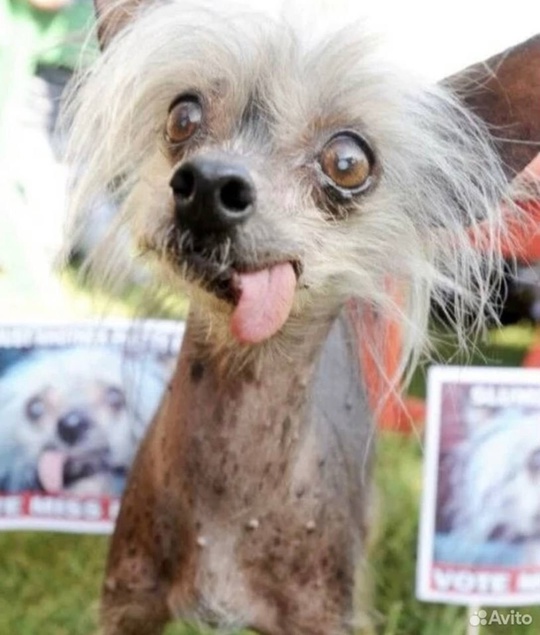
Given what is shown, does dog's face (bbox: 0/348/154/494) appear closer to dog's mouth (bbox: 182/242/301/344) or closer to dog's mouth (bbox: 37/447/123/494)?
dog's mouth (bbox: 37/447/123/494)

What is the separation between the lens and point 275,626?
80 cm

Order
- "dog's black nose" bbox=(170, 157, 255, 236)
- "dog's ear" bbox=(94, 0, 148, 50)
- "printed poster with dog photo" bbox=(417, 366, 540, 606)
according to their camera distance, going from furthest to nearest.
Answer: "printed poster with dog photo" bbox=(417, 366, 540, 606) < "dog's ear" bbox=(94, 0, 148, 50) < "dog's black nose" bbox=(170, 157, 255, 236)

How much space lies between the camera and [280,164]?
648 millimetres

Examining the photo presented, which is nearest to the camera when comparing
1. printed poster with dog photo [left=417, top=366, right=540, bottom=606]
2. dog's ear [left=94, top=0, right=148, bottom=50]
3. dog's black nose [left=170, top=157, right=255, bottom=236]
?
dog's black nose [left=170, top=157, right=255, bottom=236]

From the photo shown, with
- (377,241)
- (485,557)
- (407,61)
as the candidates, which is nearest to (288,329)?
(377,241)

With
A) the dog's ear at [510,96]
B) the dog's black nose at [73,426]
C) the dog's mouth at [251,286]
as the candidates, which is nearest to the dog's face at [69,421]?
the dog's black nose at [73,426]

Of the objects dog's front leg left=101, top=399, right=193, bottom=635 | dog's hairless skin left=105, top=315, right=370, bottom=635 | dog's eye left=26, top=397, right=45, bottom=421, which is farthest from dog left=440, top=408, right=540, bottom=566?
dog's eye left=26, top=397, right=45, bottom=421

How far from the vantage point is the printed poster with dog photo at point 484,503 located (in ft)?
2.88

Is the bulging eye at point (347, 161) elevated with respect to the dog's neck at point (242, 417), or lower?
elevated

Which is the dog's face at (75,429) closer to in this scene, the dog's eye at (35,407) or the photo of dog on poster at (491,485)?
the dog's eye at (35,407)

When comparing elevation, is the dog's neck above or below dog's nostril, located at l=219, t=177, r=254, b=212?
below

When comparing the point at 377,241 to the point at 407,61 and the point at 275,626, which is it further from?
the point at 275,626

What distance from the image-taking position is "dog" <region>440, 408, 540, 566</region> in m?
0.88

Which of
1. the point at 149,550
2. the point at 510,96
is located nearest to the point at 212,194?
the point at 510,96
